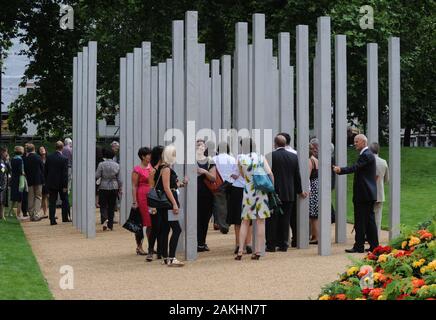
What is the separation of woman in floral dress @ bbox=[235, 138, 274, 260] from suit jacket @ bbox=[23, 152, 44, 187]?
10234 mm

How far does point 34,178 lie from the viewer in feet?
81.1

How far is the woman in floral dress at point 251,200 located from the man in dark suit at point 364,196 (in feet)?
4.83

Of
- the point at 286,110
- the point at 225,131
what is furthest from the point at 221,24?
the point at 286,110

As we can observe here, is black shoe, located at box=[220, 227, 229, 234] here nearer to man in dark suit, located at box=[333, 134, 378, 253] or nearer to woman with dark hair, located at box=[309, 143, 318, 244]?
woman with dark hair, located at box=[309, 143, 318, 244]

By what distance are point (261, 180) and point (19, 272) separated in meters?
3.98

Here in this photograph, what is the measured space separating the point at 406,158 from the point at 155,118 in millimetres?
24084

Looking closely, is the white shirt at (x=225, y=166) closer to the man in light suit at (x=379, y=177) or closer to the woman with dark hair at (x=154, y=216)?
the woman with dark hair at (x=154, y=216)

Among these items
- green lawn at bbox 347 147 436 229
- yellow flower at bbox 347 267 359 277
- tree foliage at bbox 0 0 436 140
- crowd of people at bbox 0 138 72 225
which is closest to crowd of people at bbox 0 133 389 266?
green lawn at bbox 347 147 436 229

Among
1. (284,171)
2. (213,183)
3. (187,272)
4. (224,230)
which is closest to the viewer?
(187,272)

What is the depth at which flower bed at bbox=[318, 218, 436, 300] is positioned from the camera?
8.24 m

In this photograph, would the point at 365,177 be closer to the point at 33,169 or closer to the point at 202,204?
the point at 202,204

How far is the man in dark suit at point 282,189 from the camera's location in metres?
16.8

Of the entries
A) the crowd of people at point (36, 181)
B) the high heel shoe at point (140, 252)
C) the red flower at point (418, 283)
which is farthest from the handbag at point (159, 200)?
the crowd of people at point (36, 181)

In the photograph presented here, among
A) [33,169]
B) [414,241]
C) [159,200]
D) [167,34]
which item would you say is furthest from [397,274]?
[167,34]
